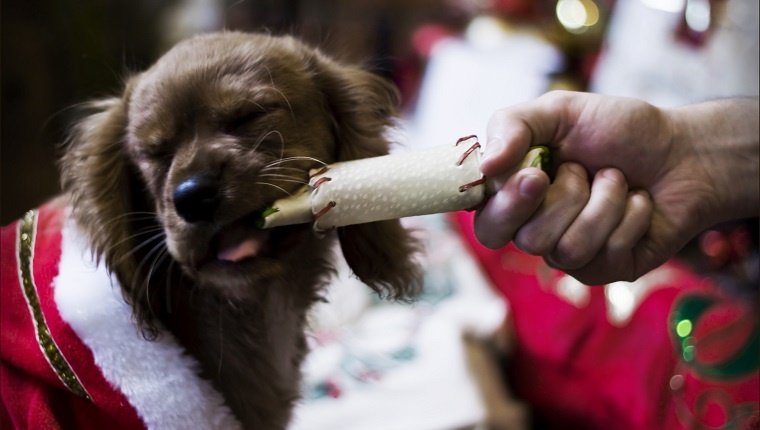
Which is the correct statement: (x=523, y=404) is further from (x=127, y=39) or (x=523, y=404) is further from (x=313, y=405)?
(x=127, y=39)

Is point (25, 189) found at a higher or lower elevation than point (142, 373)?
lower

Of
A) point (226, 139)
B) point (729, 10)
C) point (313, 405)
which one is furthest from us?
point (313, 405)

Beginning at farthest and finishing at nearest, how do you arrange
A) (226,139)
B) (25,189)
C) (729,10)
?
(25,189)
(729,10)
(226,139)

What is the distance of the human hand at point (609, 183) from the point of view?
1.87 ft

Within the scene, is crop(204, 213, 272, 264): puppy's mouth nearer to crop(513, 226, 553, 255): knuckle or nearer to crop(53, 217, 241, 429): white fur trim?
crop(53, 217, 241, 429): white fur trim

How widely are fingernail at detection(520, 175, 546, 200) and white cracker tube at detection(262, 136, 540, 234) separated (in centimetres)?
3

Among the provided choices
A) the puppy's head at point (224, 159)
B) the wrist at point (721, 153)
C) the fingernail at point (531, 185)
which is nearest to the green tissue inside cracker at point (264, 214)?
the puppy's head at point (224, 159)

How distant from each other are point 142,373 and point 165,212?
163 mm

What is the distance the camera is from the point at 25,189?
3.72ft

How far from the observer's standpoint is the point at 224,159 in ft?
2.01

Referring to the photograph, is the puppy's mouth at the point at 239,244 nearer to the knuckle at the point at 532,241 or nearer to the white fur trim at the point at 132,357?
the white fur trim at the point at 132,357

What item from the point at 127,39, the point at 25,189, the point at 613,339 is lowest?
the point at 613,339

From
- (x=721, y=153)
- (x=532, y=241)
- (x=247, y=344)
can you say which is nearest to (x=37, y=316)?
(x=247, y=344)

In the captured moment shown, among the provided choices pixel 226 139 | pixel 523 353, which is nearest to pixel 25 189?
pixel 226 139
